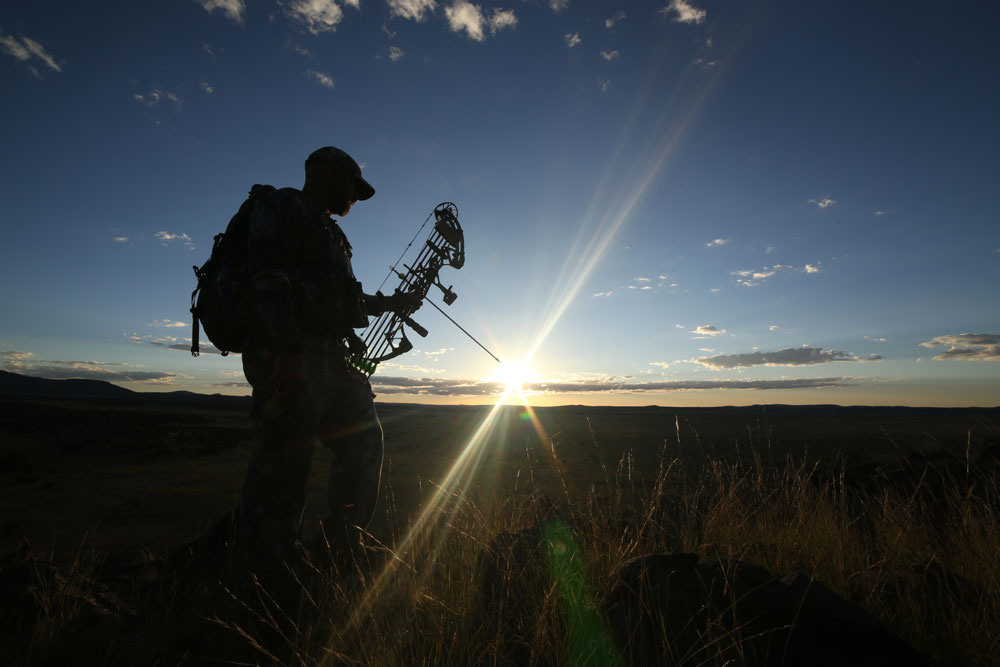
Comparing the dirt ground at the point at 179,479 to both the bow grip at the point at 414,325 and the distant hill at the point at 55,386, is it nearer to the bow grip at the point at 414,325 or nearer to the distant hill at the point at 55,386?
the bow grip at the point at 414,325

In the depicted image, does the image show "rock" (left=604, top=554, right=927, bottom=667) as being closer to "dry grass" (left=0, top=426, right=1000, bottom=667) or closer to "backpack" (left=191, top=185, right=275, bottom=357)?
"dry grass" (left=0, top=426, right=1000, bottom=667)

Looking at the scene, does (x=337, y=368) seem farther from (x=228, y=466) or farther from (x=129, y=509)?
(x=228, y=466)

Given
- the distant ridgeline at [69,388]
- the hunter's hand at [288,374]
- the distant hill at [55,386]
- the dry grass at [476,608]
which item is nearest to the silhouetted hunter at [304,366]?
the hunter's hand at [288,374]

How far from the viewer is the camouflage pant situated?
2701 millimetres

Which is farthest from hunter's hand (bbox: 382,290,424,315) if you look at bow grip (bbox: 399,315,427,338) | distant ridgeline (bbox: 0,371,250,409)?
distant ridgeline (bbox: 0,371,250,409)

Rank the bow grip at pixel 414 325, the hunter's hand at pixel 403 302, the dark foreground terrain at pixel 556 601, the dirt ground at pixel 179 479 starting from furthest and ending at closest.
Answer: the dirt ground at pixel 179 479
the bow grip at pixel 414 325
the hunter's hand at pixel 403 302
the dark foreground terrain at pixel 556 601

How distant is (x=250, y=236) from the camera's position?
2.88 meters

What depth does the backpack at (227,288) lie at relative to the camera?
9.52ft

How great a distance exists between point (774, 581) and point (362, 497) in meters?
2.52

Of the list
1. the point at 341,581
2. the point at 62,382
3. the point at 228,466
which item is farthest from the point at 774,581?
the point at 62,382

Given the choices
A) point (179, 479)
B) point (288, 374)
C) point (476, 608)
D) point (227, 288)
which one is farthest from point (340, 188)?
point (179, 479)

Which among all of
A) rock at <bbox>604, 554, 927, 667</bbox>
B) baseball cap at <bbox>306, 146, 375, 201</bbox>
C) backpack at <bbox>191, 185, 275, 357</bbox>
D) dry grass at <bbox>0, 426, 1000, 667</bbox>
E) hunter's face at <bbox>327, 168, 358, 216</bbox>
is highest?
baseball cap at <bbox>306, 146, 375, 201</bbox>

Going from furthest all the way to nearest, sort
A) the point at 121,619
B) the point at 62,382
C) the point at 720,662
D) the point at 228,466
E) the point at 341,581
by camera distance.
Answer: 1. the point at 62,382
2. the point at 228,466
3. the point at 341,581
4. the point at 121,619
5. the point at 720,662

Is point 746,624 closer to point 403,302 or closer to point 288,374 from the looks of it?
point 288,374
